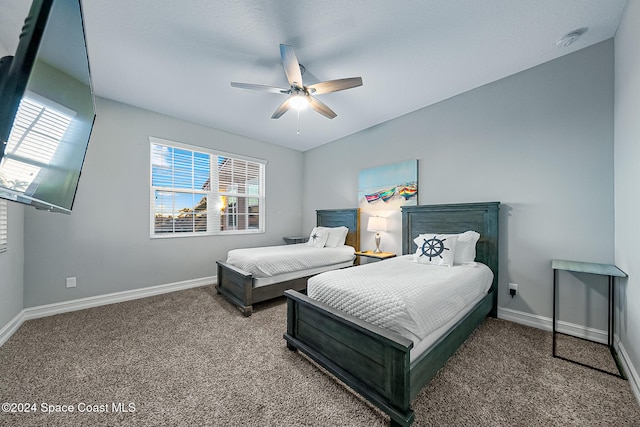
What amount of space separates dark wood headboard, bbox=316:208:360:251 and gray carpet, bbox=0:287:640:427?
7.47 feet

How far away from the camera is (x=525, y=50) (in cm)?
236

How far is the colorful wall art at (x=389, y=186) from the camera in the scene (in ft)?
11.8

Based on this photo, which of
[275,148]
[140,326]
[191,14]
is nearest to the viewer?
[191,14]

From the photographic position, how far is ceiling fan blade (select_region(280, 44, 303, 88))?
196 centimetres

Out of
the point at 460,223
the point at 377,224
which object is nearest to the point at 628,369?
the point at 460,223

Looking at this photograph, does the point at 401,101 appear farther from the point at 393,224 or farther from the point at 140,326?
the point at 140,326

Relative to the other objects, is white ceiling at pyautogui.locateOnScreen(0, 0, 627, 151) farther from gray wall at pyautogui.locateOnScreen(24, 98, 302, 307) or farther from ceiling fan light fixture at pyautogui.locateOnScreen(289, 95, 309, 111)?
gray wall at pyautogui.locateOnScreen(24, 98, 302, 307)

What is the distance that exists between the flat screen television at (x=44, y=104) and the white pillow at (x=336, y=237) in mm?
3299

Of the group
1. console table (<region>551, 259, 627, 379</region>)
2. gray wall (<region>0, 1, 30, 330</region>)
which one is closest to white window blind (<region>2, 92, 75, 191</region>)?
gray wall (<region>0, 1, 30, 330</region>)

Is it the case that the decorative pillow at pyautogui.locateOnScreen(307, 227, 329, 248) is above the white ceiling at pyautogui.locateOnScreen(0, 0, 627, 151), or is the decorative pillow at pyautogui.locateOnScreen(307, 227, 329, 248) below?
below

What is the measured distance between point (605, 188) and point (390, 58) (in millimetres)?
2349

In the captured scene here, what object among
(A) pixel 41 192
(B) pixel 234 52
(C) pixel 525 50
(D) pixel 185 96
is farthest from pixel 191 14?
(C) pixel 525 50

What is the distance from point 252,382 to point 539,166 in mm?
3408

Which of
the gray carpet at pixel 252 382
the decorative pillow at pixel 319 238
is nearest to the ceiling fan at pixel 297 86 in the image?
the decorative pillow at pixel 319 238
